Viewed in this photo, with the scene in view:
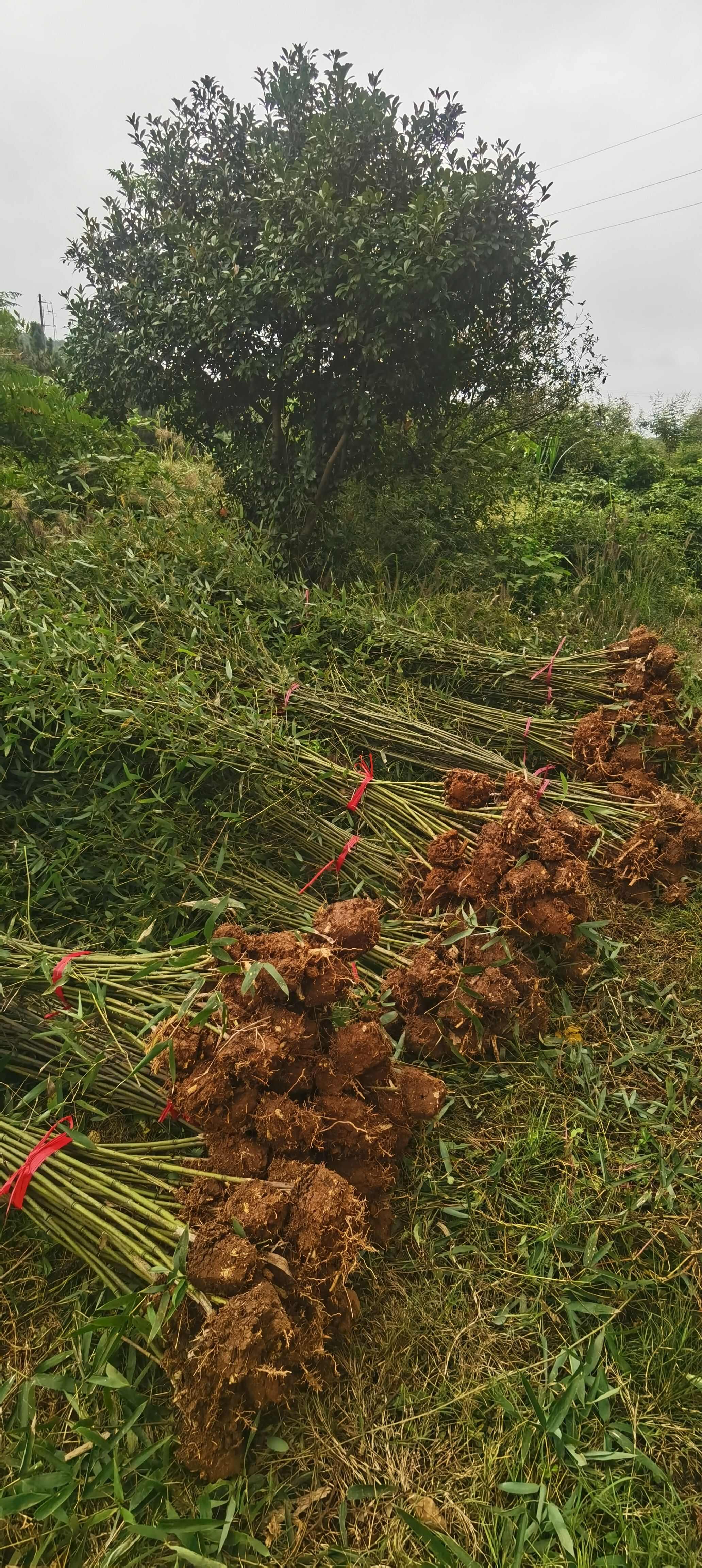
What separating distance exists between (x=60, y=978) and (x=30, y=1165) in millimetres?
427

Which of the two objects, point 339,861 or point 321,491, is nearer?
point 339,861

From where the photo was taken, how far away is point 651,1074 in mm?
2240

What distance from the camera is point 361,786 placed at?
288 centimetres

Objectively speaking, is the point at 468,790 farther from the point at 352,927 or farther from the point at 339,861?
the point at 352,927

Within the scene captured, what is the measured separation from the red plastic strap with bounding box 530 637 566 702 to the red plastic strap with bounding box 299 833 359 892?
4.38 feet

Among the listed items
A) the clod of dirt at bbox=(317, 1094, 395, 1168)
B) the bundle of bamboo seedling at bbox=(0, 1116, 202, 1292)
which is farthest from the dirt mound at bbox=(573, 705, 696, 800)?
the bundle of bamboo seedling at bbox=(0, 1116, 202, 1292)

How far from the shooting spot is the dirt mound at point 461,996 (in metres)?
2.18

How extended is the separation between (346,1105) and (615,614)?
14.1 feet

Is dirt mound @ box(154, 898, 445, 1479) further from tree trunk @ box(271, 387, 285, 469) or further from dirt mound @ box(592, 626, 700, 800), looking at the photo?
tree trunk @ box(271, 387, 285, 469)

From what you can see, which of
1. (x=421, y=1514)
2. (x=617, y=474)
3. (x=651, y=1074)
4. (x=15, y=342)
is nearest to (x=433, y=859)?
(x=651, y=1074)

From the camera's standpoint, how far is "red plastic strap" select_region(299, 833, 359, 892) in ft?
8.58

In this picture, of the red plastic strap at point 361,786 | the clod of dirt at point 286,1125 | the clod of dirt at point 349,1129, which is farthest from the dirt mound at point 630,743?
the clod of dirt at point 286,1125

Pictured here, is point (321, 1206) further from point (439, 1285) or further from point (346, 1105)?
point (439, 1285)

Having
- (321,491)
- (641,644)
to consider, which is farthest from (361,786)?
(321,491)
